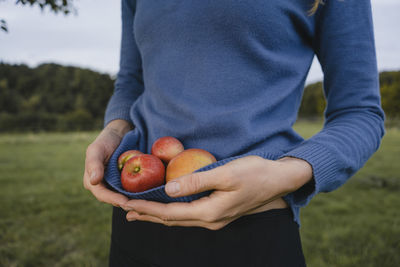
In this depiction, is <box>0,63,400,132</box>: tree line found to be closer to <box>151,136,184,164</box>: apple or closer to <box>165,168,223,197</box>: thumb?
<box>151,136,184,164</box>: apple

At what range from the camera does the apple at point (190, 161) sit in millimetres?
1010

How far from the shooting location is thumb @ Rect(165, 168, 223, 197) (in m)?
0.74

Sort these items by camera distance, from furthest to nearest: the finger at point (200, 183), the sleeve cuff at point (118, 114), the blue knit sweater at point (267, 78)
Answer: the sleeve cuff at point (118, 114)
the blue knit sweater at point (267, 78)
the finger at point (200, 183)

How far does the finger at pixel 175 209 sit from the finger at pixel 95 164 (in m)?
0.17

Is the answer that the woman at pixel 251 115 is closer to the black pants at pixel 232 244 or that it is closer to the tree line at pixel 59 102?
the black pants at pixel 232 244

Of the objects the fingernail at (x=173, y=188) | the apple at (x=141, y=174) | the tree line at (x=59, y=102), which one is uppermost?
the fingernail at (x=173, y=188)

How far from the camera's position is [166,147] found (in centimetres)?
117

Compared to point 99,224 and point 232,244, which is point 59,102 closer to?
point 99,224

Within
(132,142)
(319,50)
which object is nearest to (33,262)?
(132,142)

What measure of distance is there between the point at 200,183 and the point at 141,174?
0.38 metres

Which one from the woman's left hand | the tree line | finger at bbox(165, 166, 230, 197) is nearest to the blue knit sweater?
the woman's left hand

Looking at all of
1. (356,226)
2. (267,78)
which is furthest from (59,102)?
(267,78)

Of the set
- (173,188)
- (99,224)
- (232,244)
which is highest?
(173,188)

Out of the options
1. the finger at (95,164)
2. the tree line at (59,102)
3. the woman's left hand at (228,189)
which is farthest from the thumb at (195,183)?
the tree line at (59,102)
